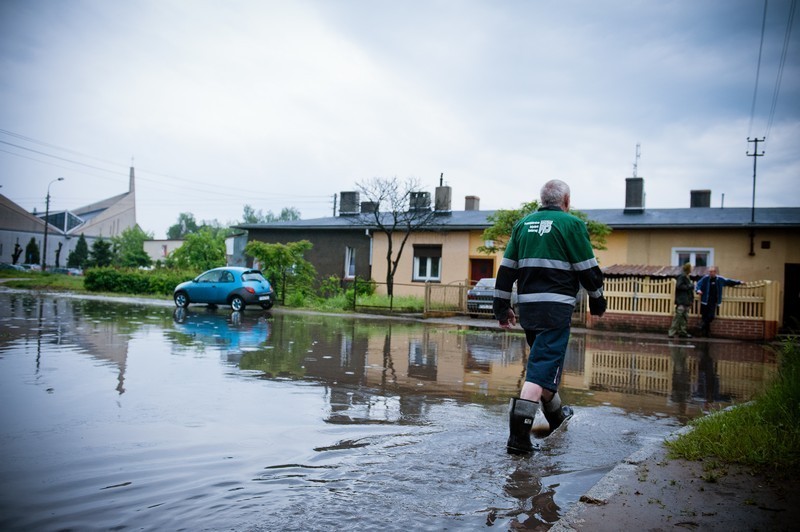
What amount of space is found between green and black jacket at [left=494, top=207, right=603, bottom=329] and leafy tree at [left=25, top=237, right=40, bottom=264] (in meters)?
59.1

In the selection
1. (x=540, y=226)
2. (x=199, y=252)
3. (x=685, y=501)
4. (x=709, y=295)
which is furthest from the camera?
(x=199, y=252)

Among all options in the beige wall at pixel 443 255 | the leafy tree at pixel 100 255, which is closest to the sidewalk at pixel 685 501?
the beige wall at pixel 443 255

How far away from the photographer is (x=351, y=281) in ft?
103

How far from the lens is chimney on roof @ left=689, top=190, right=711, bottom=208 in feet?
Result: 106

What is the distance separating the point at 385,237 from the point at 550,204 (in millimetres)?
27048

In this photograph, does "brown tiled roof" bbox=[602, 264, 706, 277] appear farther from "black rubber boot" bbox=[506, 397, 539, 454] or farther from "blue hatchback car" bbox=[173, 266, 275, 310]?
"black rubber boot" bbox=[506, 397, 539, 454]

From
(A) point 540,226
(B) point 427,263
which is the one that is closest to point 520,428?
(A) point 540,226

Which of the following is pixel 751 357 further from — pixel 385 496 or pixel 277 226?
pixel 277 226

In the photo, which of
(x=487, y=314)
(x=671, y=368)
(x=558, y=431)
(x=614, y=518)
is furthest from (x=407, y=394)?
(x=487, y=314)

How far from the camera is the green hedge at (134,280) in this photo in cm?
3058

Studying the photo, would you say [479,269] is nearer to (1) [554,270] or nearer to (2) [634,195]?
(2) [634,195]

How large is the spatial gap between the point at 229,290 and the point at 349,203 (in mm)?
16517

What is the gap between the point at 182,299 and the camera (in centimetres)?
2331

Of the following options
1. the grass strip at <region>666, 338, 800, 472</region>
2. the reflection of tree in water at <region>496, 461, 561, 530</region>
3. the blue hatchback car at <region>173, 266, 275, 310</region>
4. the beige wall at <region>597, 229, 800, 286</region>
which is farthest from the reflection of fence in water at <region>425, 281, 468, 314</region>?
the reflection of tree in water at <region>496, 461, 561, 530</region>
